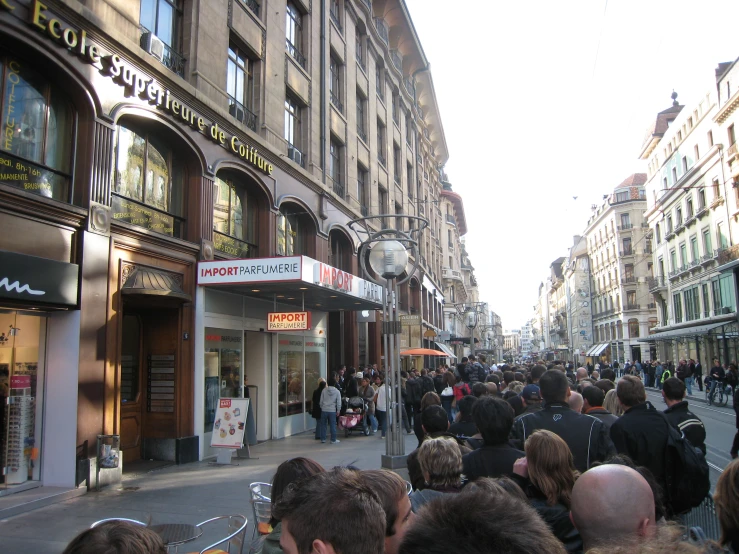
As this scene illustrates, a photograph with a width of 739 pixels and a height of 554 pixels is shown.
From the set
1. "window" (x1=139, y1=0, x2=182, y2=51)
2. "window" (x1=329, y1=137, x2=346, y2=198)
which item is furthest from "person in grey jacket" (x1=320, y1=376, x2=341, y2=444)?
"window" (x1=329, y1=137, x2=346, y2=198)

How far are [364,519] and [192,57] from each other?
13.1m

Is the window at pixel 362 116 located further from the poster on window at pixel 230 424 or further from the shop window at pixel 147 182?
the poster on window at pixel 230 424

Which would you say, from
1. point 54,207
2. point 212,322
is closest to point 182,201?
point 212,322

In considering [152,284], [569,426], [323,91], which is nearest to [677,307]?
[323,91]

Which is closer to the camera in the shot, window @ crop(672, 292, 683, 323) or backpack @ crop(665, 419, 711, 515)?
backpack @ crop(665, 419, 711, 515)

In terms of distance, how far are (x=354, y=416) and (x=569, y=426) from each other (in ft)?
39.1

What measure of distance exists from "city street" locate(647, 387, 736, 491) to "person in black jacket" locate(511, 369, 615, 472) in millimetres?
5897

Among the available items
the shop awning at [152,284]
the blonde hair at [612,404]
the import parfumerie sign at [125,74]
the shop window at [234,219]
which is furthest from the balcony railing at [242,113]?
the blonde hair at [612,404]

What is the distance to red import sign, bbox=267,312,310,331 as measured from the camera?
1359 cm

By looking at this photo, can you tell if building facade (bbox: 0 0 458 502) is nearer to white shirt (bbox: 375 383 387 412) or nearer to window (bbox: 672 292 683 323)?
white shirt (bbox: 375 383 387 412)

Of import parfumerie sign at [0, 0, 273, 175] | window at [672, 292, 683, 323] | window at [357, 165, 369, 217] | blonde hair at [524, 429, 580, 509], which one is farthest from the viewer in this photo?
window at [672, 292, 683, 323]

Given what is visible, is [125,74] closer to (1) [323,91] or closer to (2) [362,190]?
(1) [323,91]

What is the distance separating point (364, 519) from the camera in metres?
1.90

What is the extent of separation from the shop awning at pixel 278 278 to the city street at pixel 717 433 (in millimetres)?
8460
